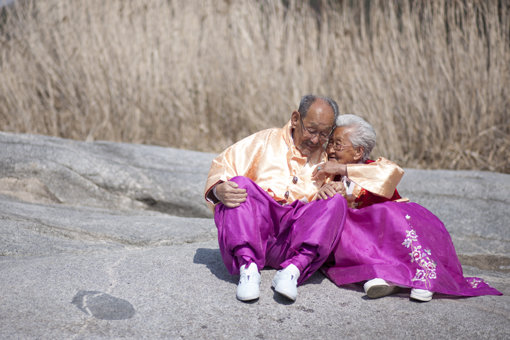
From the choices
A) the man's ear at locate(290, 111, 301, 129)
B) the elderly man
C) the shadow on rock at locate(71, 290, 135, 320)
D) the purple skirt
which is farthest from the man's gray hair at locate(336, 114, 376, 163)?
the shadow on rock at locate(71, 290, 135, 320)

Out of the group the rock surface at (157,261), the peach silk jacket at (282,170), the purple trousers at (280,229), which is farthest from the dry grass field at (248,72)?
the purple trousers at (280,229)

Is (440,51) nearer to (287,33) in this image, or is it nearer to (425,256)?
(287,33)

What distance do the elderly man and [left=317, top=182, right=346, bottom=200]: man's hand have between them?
7cm

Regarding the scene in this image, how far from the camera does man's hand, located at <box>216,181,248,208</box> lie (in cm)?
257

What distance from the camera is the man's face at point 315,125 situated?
272 centimetres

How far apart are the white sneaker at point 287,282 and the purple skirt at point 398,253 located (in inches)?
12.6

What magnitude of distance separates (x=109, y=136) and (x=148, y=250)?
11.0 feet

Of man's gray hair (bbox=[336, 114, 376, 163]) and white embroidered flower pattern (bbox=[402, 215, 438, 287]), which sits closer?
white embroidered flower pattern (bbox=[402, 215, 438, 287])

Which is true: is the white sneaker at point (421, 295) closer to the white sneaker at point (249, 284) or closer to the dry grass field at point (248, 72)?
the white sneaker at point (249, 284)

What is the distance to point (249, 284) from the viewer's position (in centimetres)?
240

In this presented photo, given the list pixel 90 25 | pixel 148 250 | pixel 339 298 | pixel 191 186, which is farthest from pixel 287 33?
pixel 339 298

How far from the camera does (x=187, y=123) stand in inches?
251

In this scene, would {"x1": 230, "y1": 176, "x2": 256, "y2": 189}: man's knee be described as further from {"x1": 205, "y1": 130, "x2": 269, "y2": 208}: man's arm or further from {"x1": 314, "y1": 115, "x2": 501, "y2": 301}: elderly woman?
{"x1": 314, "y1": 115, "x2": 501, "y2": 301}: elderly woman

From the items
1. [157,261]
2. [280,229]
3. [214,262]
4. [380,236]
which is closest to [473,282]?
[380,236]
